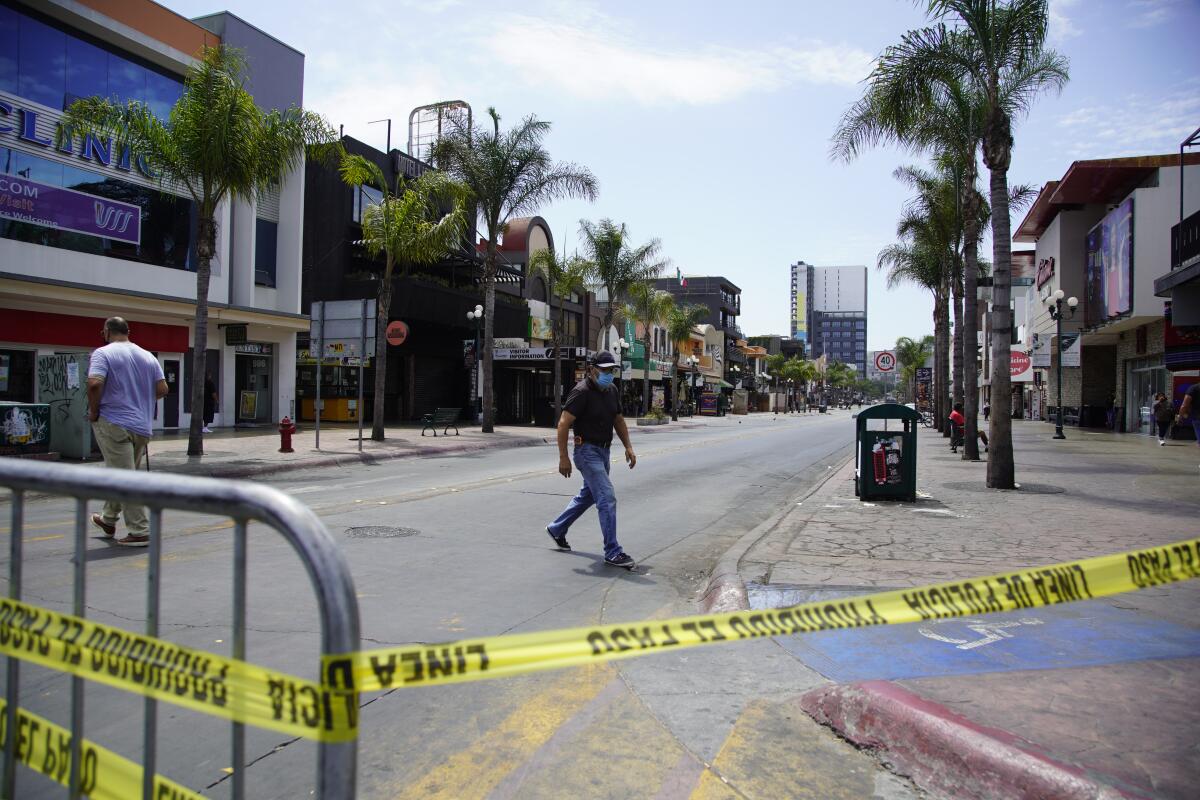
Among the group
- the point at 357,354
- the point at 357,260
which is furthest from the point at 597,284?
the point at 357,354

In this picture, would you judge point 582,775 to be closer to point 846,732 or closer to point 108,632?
point 846,732

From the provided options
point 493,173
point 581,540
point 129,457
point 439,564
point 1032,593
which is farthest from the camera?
point 493,173

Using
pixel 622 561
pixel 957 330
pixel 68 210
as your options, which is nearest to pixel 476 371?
pixel 68 210

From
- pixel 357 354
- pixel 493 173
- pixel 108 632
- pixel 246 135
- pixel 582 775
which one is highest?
pixel 493 173

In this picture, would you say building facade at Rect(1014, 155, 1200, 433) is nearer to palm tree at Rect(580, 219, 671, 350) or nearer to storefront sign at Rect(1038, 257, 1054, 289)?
storefront sign at Rect(1038, 257, 1054, 289)

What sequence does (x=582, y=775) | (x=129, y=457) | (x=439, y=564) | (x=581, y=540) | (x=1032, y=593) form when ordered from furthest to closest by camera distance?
1. (x=581, y=540)
2. (x=129, y=457)
3. (x=439, y=564)
4. (x=582, y=775)
5. (x=1032, y=593)

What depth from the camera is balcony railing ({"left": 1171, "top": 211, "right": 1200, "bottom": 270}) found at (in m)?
16.5

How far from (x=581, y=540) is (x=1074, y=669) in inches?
193

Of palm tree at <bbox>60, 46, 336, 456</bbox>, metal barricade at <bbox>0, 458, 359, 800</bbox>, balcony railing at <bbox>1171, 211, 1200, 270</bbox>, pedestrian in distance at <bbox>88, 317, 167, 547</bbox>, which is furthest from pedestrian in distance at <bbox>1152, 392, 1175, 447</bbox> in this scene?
metal barricade at <bbox>0, 458, 359, 800</bbox>

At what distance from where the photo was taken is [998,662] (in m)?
4.23

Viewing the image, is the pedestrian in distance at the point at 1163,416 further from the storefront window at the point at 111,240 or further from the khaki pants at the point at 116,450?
the storefront window at the point at 111,240

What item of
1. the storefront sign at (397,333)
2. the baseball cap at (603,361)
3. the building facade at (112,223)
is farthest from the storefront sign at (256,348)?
the baseball cap at (603,361)

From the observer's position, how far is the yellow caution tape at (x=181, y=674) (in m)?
1.75

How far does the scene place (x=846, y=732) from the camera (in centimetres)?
355
